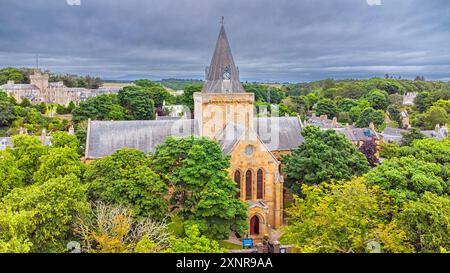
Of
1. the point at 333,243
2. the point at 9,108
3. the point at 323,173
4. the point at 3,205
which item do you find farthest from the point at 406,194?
the point at 9,108

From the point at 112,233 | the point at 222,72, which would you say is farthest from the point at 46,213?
the point at 222,72

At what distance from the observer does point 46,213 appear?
61.9 ft

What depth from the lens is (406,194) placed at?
70.6 ft

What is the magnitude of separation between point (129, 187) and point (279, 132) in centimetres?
2055

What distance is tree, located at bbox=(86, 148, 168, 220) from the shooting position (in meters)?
23.2

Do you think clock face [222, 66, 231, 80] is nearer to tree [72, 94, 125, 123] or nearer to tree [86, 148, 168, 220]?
tree [86, 148, 168, 220]

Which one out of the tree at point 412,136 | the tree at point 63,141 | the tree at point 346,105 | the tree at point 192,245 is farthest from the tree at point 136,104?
the tree at point 192,245

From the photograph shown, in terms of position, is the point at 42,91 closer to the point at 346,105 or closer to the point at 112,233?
the point at 346,105

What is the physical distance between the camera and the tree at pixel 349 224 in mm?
17484

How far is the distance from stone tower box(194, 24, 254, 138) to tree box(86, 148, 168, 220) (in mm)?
13004

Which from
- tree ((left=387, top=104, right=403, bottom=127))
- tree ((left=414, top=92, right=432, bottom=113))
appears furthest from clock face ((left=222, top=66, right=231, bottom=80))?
tree ((left=414, top=92, right=432, bottom=113))
